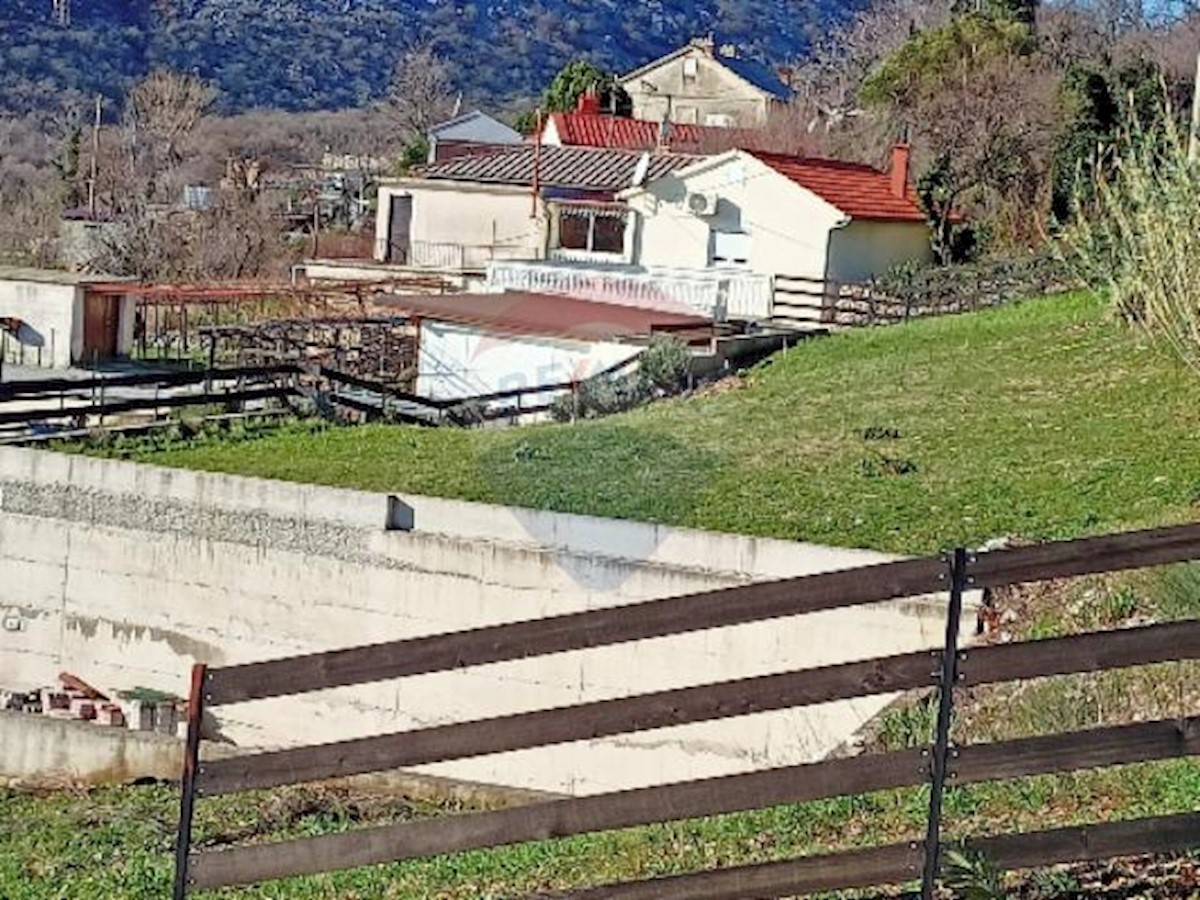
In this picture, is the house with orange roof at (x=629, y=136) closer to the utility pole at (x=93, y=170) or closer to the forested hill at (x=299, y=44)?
the utility pole at (x=93, y=170)

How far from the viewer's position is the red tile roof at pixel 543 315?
2572 centimetres

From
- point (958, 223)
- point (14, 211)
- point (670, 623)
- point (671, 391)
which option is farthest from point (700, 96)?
point (670, 623)

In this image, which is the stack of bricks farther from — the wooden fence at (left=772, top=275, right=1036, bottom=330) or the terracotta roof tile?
the terracotta roof tile

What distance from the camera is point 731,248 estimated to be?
3447 centimetres

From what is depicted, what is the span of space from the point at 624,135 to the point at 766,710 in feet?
160

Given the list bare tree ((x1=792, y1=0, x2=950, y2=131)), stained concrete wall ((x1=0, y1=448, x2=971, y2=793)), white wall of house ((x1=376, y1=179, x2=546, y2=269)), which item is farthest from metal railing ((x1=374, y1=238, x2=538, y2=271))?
stained concrete wall ((x1=0, y1=448, x2=971, y2=793))

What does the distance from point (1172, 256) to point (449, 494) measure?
690cm

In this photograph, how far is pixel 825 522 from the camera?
15.1m

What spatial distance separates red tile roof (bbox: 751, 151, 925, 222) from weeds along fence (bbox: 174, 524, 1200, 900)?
2822cm

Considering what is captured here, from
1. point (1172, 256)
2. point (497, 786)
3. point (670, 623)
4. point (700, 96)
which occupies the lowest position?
point (497, 786)

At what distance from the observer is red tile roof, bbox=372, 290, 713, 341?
2572 centimetres

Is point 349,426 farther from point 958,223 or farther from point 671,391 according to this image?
point 958,223

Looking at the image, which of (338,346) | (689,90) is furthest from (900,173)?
(689,90)

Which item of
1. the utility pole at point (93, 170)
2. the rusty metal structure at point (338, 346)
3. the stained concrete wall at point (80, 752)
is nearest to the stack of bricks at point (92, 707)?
the stained concrete wall at point (80, 752)
